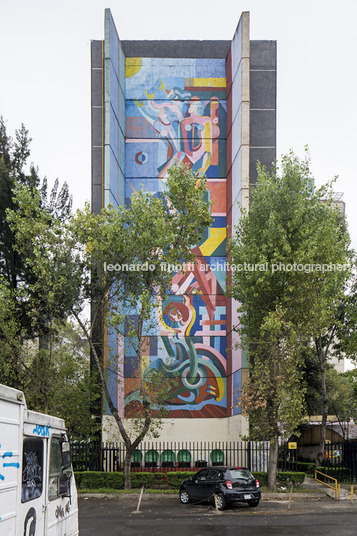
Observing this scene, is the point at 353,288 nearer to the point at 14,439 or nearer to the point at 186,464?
the point at 186,464

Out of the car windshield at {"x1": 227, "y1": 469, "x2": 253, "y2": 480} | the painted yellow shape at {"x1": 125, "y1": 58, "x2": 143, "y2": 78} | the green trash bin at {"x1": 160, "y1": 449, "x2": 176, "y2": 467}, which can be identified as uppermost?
the painted yellow shape at {"x1": 125, "y1": 58, "x2": 143, "y2": 78}

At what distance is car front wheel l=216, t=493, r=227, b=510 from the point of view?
2081cm

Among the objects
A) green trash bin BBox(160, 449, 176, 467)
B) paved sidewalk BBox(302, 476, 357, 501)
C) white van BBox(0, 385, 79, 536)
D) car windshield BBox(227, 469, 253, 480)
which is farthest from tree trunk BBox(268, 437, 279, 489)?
white van BBox(0, 385, 79, 536)

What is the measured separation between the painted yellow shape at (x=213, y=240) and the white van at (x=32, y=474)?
27.9 meters

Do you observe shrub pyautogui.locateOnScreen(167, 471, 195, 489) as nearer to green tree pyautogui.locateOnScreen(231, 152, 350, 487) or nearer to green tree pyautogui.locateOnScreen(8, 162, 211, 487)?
green tree pyautogui.locateOnScreen(8, 162, 211, 487)

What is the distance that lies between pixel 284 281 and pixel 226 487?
1005 cm

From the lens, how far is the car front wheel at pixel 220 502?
20812 mm

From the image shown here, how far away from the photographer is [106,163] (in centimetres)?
3503

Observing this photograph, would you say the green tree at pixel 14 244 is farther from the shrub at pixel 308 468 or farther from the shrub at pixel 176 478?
the shrub at pixel 308 468

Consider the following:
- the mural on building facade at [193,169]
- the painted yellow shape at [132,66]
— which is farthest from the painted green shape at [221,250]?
the painted yellow shape at [132,66]

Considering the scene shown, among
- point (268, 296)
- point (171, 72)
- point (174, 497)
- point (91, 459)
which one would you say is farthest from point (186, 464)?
point (171, 72)

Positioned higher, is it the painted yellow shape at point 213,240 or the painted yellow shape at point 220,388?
the painted yellow shape at point 213,240

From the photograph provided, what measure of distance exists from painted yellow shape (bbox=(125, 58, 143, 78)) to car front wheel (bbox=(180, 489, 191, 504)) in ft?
84.2

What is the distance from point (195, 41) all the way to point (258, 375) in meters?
22.4
